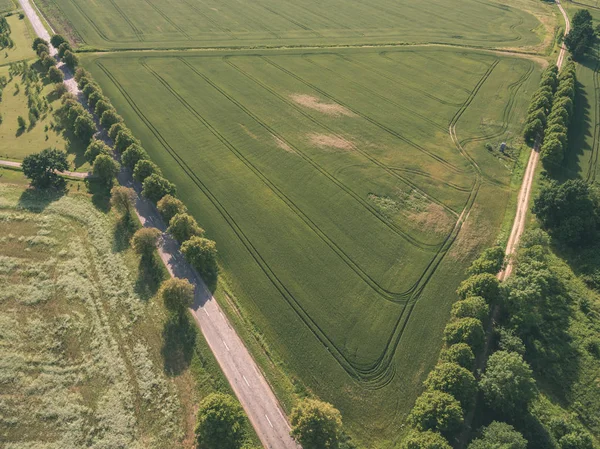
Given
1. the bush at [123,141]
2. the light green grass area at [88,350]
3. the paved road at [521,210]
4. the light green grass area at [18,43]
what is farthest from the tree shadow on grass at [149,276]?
Answer: the light green grass area at [18,43]

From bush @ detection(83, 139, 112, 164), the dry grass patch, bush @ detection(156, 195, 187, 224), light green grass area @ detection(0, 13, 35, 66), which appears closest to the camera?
bush @ detection(156, 195, 187, 224)

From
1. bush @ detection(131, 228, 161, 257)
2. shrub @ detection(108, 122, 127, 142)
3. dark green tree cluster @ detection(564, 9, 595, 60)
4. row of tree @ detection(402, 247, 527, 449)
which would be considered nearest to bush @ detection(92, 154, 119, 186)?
shrub @ detection(108, 122, 127, 142)

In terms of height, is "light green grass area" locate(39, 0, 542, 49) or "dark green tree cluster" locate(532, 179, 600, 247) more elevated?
"light green grass area" locate(39, 0, 542, 49)

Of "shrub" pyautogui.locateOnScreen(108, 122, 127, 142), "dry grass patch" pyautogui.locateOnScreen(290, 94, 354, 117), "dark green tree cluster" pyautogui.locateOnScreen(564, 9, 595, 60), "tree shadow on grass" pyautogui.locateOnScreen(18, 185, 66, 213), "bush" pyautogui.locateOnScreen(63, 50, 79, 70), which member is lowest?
"tree shadow on grass" pyautogui.locateOnScreen(18, 185, 66, 213)

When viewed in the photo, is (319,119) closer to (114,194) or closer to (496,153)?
(496,153)

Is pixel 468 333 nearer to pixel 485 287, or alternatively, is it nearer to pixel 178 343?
pixel 485 287

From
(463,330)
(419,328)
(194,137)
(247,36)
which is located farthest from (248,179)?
(247,36)

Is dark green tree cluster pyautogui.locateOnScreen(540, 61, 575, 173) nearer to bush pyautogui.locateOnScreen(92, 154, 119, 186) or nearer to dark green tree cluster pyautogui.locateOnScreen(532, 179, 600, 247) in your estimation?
dark green tree cluster pyautogui.locateOnScreen(532, 179, 600, 247)
